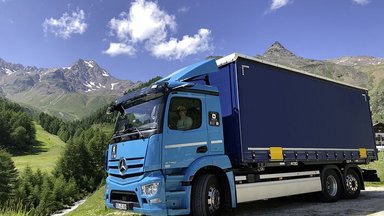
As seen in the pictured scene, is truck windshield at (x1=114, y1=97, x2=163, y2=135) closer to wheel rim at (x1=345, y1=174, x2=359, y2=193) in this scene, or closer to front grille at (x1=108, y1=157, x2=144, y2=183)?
front grille at (x1=108, y1=157, x2=144, y2=183)

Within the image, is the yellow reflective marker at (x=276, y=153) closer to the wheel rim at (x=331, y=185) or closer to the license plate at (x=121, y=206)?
the wheel rim at (x=331, y=185)

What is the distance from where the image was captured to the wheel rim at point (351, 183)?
14017mm

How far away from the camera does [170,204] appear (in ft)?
27.1

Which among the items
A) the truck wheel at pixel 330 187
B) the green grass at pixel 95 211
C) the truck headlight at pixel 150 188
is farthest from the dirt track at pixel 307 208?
the green grass at pixel 95 211

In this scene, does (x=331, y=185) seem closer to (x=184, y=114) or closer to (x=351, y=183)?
(x=351, y=183)

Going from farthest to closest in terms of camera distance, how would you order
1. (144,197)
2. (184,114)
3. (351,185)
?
(351,185) → (184,114) → (144,197)

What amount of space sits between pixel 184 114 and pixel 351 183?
28.8 ft

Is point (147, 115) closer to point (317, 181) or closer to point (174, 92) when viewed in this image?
point (174, 92)

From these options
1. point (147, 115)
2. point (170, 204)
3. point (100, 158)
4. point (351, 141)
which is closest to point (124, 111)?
point (147, 115)

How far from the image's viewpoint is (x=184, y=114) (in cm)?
897

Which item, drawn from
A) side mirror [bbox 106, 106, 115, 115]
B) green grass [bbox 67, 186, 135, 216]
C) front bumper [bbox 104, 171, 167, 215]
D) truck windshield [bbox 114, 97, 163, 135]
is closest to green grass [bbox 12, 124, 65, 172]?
green grass [bbox 67, 186, 135, 216]

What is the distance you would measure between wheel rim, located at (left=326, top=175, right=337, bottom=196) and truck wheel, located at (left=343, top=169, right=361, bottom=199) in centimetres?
54

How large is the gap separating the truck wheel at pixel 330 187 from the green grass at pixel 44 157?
254ft

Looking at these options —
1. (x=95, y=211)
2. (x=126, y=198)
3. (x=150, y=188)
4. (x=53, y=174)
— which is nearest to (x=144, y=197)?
(x=150, y=188)
